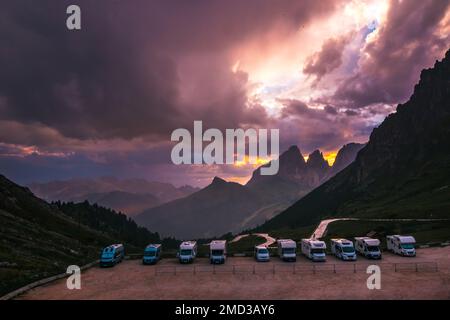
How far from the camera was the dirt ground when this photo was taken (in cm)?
4069

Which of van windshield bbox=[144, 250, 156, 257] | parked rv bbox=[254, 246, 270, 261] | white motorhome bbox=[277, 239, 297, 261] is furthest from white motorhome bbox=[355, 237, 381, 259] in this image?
van windshield bbox=[144, 250, 156, 257]

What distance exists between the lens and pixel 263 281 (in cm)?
4666

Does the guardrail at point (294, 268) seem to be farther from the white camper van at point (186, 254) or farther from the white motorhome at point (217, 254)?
the white camper van at point (186, 254)

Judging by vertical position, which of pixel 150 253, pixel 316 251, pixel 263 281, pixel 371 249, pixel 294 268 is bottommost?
pixel 263 281

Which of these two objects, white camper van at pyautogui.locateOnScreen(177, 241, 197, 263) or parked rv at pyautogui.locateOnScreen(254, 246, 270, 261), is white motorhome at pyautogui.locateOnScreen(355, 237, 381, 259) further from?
white camper van at pyautogui.locateOnScreen(177, 241, 197, 263)

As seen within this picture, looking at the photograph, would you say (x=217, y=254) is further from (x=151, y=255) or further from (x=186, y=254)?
(x=151, y=255)

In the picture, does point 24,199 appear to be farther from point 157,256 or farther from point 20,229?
point 157,256

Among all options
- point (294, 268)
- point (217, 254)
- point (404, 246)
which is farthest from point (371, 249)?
point (217, 254)

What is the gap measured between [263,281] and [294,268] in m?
7.27

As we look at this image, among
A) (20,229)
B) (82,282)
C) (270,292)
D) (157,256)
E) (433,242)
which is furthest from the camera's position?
(20,229)

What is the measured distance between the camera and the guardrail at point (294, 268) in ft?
166
